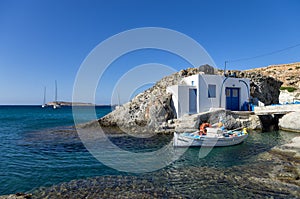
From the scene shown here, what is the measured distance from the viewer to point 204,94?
26.0 m

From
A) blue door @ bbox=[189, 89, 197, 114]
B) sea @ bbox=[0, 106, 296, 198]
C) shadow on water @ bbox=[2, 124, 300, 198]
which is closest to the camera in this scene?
sea @ bbox=[0, 106, 296, 198]

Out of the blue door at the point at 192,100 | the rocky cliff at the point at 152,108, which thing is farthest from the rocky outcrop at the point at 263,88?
the blue door at the point at 192,100

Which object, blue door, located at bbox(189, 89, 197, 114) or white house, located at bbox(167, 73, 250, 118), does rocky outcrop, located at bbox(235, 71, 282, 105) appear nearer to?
white house, located at bbox(167, 73, 250, 118)

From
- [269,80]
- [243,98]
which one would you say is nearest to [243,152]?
[243,98]

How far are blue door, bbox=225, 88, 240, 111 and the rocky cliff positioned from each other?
7.38 m

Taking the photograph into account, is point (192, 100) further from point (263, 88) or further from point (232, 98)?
point (263, 88)

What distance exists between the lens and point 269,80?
127 ft

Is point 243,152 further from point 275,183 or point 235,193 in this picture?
point 235,193

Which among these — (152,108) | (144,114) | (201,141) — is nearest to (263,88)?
(152,108)

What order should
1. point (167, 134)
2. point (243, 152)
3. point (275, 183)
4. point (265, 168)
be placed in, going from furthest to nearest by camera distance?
point (167, 134), point (243, 152), point (265, 168), point (275, 183)

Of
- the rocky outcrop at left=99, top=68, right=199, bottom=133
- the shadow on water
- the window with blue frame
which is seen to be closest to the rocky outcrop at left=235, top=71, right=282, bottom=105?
the window with blue frame

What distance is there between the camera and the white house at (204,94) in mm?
25580

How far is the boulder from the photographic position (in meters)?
22.2

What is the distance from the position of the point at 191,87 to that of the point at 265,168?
16.2 metres
